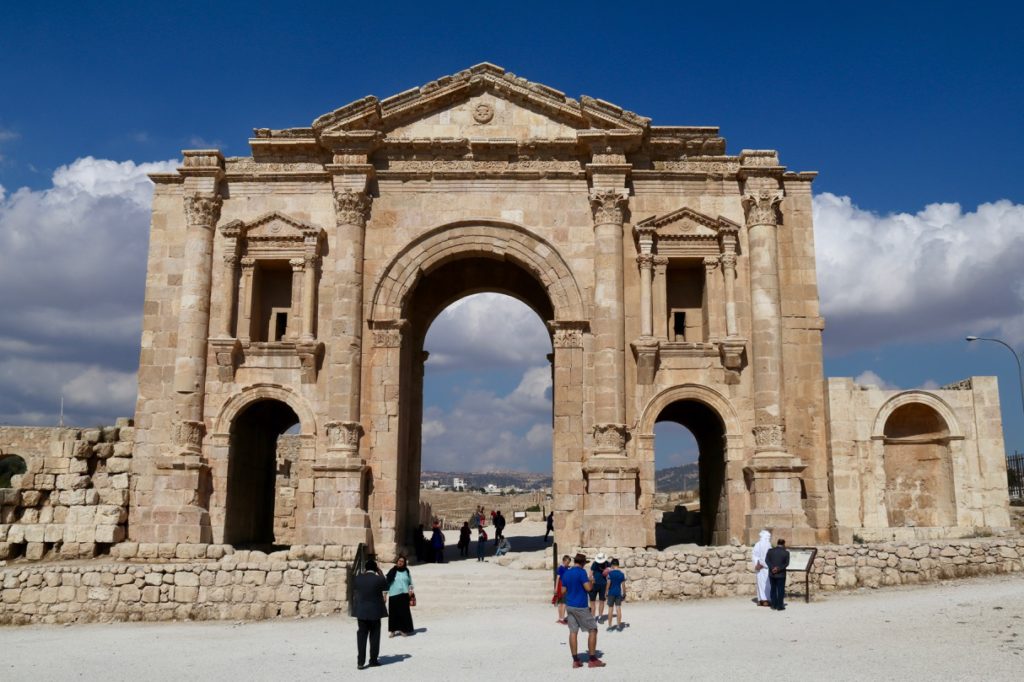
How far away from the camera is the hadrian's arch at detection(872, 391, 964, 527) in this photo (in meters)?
22.1

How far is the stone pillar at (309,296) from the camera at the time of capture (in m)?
21.5

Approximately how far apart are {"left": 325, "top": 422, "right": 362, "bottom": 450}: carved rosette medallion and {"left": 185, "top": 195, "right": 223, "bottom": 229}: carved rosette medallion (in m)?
5.88

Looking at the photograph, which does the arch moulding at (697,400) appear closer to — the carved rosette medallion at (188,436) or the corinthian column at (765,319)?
the corinthian column at (765,319)

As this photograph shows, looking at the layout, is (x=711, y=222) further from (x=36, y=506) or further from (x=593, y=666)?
(x=36, y=506)

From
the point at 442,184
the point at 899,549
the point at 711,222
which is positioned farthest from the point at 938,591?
the point at 442,184

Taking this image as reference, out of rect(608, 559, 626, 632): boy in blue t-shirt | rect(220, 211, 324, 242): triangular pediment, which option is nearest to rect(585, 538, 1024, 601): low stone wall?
rect(608, 559, 626, 632): boy in blue t-shirt

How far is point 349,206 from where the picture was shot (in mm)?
21734

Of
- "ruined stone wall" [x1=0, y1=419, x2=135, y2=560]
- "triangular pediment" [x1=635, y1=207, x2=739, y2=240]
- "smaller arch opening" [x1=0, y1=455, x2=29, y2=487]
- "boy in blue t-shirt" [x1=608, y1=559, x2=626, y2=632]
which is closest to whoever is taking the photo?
"boy in blue t-shirt" [x1=608, y1=559, x2=626, y2=632]

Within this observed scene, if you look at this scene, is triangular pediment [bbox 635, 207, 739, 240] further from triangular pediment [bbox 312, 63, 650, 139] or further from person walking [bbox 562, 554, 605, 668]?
person walking [bbox 562, 554, 605, 668]

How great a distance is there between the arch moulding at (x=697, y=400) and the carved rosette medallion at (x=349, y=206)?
8117 millimetres

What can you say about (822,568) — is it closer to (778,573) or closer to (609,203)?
(778,573)

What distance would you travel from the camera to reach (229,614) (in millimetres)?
16438

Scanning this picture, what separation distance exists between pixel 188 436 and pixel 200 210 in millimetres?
5440

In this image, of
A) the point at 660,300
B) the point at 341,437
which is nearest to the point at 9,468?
the point at 341,437
